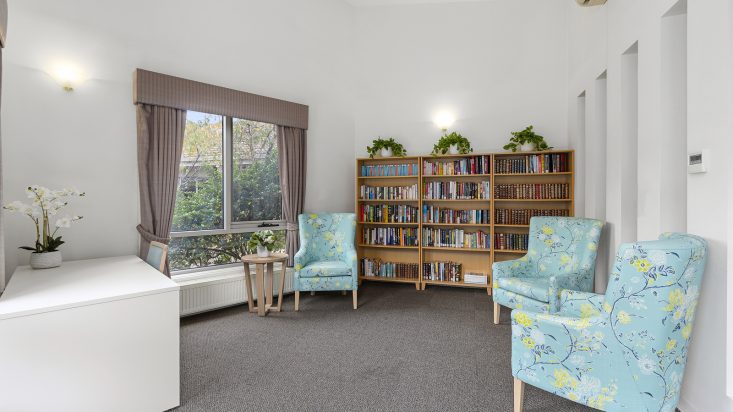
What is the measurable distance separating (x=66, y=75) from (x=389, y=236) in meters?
3.86

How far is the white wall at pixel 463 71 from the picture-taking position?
491 centimetres

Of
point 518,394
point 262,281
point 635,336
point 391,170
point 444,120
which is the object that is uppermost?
point 444,120

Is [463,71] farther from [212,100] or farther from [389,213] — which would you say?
[212,100]

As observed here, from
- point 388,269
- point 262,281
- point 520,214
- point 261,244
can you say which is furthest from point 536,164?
point 262,281

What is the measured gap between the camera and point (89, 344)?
1.91 m

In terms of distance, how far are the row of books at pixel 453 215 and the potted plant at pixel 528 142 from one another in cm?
90

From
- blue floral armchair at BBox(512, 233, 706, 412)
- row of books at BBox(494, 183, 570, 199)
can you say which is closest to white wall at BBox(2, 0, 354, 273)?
row of books at BBox(494, 183, 570, 199)

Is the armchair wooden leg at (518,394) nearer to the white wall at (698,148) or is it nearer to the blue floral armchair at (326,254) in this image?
the white wall at (698,148)

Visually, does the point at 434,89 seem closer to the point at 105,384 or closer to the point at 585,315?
the point at 585,315

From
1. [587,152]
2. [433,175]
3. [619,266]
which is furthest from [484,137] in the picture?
[619,266]

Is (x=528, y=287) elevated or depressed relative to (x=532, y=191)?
depressed

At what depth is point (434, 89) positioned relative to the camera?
17.5 feet

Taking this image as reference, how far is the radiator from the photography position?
3650 millimetres

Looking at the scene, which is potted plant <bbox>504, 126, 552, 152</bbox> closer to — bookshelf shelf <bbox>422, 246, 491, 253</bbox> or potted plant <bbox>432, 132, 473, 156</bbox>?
potted plant <bbox>432, 132, 473, 156</bbox>
